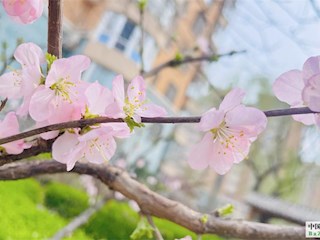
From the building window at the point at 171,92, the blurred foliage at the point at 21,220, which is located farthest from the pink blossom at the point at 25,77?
the building window at the point at 171,92

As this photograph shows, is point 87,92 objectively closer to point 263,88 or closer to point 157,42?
point 263,88

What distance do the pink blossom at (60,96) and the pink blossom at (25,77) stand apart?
0.01 metres

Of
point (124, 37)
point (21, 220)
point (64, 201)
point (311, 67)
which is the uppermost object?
point (311, 67)

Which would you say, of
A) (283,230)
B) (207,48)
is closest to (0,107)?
(283,230)

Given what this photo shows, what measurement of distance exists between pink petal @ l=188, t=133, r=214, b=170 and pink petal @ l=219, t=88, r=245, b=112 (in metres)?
0.04

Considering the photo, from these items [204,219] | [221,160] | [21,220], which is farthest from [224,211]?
[21,220]

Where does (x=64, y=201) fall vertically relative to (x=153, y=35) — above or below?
below

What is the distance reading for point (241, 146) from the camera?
13.7 inches

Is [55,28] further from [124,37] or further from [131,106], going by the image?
[124,37]

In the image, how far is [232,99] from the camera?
310 millimetres

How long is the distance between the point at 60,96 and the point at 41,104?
17mm

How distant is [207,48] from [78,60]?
1.75 metres

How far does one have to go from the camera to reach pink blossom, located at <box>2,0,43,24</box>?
1.07 ft

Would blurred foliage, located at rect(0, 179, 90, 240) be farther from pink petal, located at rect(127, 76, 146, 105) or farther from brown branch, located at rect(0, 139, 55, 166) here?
pink petal, located at rect(127, 76, 146, 105)
